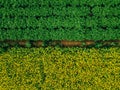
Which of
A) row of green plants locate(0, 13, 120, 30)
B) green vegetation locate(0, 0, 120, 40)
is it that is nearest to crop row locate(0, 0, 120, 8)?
green vegetation locate(0, 0, 120, 40)

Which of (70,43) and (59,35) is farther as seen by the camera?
(70,43)

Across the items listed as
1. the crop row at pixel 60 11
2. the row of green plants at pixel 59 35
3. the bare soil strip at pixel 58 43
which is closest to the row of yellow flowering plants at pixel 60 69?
the bare soil strip at pixel 58 43

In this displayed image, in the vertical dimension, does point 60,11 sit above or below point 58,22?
above

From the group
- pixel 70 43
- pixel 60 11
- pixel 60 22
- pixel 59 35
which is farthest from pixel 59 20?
pixel 70 43

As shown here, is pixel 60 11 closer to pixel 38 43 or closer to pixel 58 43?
pixel 58 43

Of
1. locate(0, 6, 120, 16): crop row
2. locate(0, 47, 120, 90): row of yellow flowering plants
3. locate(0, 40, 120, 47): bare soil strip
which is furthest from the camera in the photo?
locate(0, 6, 120, 16): crop row

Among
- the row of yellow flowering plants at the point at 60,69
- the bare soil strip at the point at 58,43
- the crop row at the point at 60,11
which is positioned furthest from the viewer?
the crop row at the point at 60,11

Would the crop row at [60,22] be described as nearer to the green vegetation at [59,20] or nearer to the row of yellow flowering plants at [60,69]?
the green vegetation at [59,20]

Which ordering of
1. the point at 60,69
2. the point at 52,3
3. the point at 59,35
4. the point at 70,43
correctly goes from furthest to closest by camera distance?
the point at 52,3, the point at 70,43, the point at 59,35, the point at 60,69

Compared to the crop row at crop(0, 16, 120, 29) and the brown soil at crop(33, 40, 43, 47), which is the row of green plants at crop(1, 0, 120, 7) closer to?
the crop row at crop(0, 16, 120, 29)

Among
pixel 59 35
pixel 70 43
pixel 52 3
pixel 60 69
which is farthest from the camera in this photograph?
pixel 52 3
